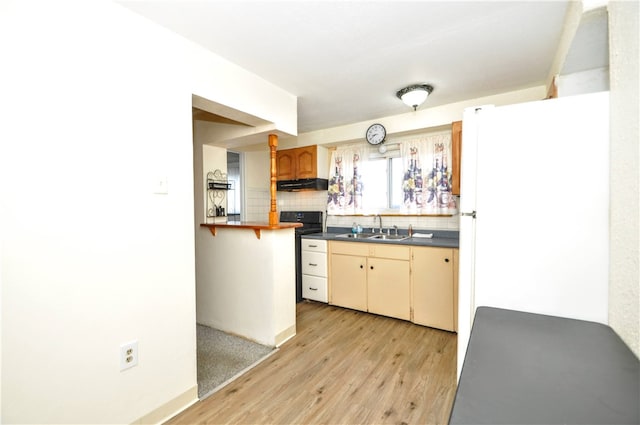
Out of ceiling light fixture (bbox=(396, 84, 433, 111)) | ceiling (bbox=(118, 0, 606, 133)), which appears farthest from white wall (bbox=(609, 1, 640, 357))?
ceiling light fixture (bbox=(396, 84, 433, 111))

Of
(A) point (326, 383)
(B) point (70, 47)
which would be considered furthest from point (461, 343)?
(B) point (70, 47)

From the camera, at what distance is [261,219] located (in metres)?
4.35

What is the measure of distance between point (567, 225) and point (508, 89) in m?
2.07

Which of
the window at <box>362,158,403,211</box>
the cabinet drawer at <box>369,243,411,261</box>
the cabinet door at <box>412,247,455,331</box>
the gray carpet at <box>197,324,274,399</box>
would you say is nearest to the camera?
the gray carpet at <box>197,324,274,399</box>

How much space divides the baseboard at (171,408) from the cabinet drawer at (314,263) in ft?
6.20

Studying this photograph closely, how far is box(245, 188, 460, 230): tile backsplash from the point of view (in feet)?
11.4

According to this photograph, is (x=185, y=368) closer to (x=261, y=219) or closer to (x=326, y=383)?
(x=326, y=383)

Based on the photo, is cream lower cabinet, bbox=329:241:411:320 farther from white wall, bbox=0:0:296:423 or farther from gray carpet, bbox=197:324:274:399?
white wall, bbox=0:0:296:423

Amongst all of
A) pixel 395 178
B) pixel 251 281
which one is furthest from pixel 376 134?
pixel 251 281

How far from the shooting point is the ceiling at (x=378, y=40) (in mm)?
1512

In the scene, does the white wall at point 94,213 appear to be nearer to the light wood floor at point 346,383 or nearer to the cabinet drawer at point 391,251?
the light wood floor at point 346,383

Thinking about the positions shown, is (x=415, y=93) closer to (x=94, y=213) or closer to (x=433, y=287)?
(x=433, y=287)

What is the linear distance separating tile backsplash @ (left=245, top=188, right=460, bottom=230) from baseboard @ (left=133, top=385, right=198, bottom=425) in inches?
104

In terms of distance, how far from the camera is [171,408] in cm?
165
